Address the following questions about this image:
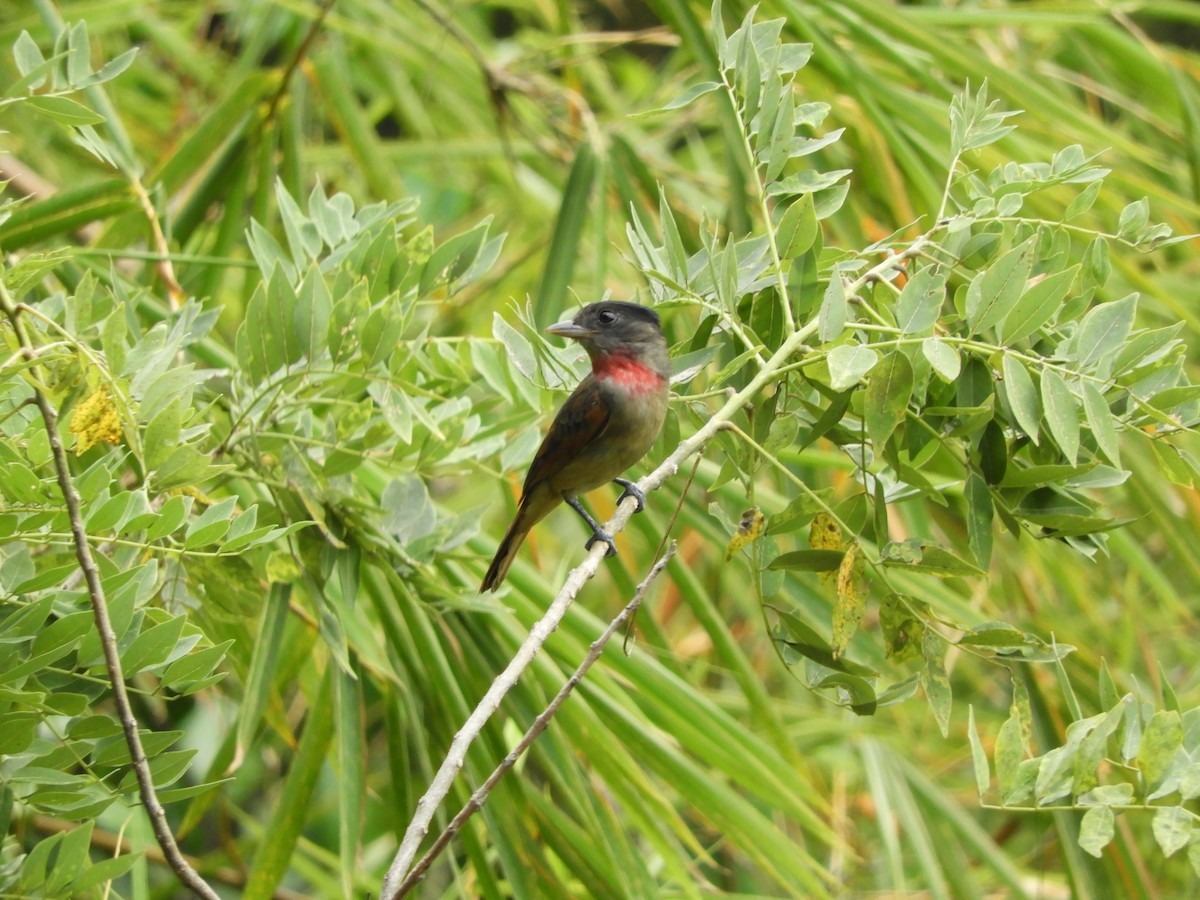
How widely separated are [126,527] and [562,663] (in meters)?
1.05


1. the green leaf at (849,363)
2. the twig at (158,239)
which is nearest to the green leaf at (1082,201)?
the green leaf at (849,363)

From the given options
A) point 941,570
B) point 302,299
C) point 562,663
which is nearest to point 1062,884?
point 562,663

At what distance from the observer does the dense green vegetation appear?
1458 mm

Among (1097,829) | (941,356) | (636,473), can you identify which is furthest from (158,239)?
(1097,829)

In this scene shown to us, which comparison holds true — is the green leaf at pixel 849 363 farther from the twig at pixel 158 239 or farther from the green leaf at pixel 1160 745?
the twig at pixel 158 239

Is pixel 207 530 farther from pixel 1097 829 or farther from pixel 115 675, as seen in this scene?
pixel 1097 829

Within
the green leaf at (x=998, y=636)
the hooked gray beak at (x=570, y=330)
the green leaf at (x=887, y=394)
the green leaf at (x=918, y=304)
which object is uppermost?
the green leaf at (x=918, y=304)

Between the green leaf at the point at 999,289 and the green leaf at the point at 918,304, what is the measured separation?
4cm

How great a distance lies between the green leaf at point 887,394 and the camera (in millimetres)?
1445

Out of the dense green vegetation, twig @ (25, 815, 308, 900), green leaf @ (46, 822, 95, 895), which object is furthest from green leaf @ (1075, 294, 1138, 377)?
twig @ (25, 815, 308, 900)

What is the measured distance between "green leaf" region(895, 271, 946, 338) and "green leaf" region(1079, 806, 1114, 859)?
1.93 feet

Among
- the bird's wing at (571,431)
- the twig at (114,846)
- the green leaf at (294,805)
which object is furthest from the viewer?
the twig at (114,846)

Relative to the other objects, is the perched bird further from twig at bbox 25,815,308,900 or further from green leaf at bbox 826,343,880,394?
twig at bbox 25,815,308,900

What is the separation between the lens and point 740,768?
92.4 inches
